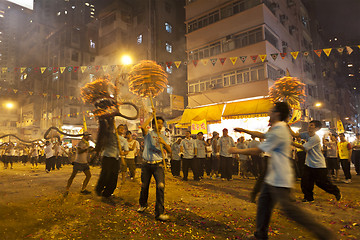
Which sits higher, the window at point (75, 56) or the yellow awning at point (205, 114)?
the window at point (75, 56)

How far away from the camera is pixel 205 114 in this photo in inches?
863

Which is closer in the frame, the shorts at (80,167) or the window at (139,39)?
the shorts at (80,167)

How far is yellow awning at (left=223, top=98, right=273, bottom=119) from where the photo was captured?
18.4 meters

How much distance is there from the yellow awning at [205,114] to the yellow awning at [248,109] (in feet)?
2.58

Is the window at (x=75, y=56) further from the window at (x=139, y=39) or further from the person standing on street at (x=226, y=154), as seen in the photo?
the person standing on street at (x=226, y=154)

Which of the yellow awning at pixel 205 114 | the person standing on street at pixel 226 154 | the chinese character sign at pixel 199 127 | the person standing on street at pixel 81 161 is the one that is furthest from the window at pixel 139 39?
the person standing on street at pixel 81 161

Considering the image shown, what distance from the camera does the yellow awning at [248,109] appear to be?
1836 centimetres

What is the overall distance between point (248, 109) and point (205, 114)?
4236 millimetres

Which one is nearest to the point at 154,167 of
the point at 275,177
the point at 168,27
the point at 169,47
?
the point at 275,177

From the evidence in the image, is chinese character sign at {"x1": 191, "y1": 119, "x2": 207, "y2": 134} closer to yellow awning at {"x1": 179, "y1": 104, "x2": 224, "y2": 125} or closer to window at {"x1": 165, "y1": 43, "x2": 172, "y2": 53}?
yellow awning at {"x1": 179, "y1": 104, "x2": 224, "y2": 125}

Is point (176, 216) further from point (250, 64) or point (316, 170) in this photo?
point (250, 64)

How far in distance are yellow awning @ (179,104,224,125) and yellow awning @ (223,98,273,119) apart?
79 centimetres

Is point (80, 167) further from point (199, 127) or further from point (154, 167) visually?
point (199, 127)

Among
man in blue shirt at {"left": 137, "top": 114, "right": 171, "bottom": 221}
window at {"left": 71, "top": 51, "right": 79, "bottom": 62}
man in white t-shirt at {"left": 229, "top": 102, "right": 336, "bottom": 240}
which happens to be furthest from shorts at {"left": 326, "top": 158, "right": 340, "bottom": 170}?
window at {"left": 71, "top": 51, "right": 79, "bottom": 62}
